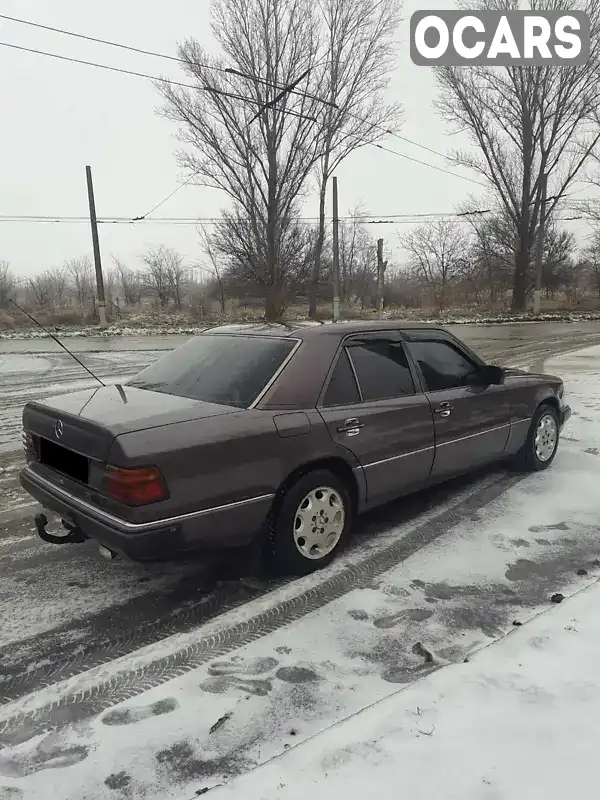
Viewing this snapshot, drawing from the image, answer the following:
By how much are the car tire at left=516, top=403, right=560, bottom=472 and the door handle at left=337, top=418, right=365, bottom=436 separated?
85.8 inches

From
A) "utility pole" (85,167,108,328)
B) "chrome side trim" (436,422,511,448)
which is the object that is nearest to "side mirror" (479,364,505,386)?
"chrome side trim" (436,422,511,448)

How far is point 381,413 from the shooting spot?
3650mm

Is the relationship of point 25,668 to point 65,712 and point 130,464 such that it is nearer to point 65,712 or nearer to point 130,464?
point 65,712

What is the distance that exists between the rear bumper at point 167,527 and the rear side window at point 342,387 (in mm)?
764

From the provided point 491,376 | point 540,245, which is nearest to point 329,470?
point 491,376

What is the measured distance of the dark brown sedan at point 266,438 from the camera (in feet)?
8.98

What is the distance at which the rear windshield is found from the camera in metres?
3.30

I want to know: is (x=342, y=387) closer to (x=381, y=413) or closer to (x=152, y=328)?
(x=381, y=413)

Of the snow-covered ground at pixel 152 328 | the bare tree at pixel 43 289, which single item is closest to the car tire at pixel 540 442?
the snow-covered ground at pixel 152 328

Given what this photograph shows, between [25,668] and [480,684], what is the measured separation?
200 cm

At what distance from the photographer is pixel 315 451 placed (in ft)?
10.6

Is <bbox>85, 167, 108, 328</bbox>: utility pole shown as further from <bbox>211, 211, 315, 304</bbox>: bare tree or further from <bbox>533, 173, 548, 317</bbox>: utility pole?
<bbox>533, 173, 548, 317</bbox>: utility pole

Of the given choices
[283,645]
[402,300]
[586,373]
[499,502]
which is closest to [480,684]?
[283,645]

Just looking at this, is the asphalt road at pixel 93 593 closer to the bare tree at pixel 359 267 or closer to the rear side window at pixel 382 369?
the rear side window at pixel 382 369
